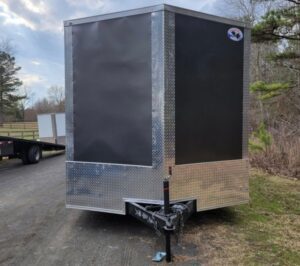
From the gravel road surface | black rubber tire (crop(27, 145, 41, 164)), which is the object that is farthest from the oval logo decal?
black rubber tire (crop(27, 145, 41, 164))

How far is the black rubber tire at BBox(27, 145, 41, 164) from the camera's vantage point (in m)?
12.6

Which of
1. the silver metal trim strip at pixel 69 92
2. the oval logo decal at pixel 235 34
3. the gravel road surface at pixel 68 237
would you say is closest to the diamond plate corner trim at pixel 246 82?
the oval logo decal at pixel 235 34

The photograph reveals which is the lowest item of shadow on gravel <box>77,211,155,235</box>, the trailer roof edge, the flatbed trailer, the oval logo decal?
shadow on gravel <box>77,211,155,235</box>

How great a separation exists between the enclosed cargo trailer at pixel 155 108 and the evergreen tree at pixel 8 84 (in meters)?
45.1

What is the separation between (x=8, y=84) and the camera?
153ft

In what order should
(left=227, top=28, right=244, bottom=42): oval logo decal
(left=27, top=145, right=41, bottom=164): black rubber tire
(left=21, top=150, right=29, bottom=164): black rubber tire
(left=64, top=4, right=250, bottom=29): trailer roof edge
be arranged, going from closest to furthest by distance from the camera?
1. (left=64, top=4, right=250, bottom=29): trailer roof edge
2. (left=227, top=28, right=244, bottom=42): oval logo decal
3. (left=21, top=150, right=29, bottom=164): black rubber tire
4. (left=27, top=145, right=41, bottom=164): black rubber tire

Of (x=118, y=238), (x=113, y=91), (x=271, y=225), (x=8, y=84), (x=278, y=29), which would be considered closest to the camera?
(x=118, y=238)

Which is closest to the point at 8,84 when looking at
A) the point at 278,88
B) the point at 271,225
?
the point at 278,88

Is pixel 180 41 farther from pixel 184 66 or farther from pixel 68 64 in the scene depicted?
pixel 68 64

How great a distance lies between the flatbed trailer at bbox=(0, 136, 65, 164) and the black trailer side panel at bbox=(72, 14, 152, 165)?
7.85m

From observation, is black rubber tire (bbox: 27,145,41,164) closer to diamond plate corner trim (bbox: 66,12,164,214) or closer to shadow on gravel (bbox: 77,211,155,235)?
shadow on gravel (bbox: 77,211,155,235)

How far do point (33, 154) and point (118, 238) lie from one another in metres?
9.24

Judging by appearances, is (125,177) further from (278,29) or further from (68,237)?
(278,29)

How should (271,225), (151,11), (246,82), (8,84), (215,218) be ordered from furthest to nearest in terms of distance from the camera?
1. (8,84)
2. (215,218)
3. (246,82)
4. (271,225)
5. (151,11)
